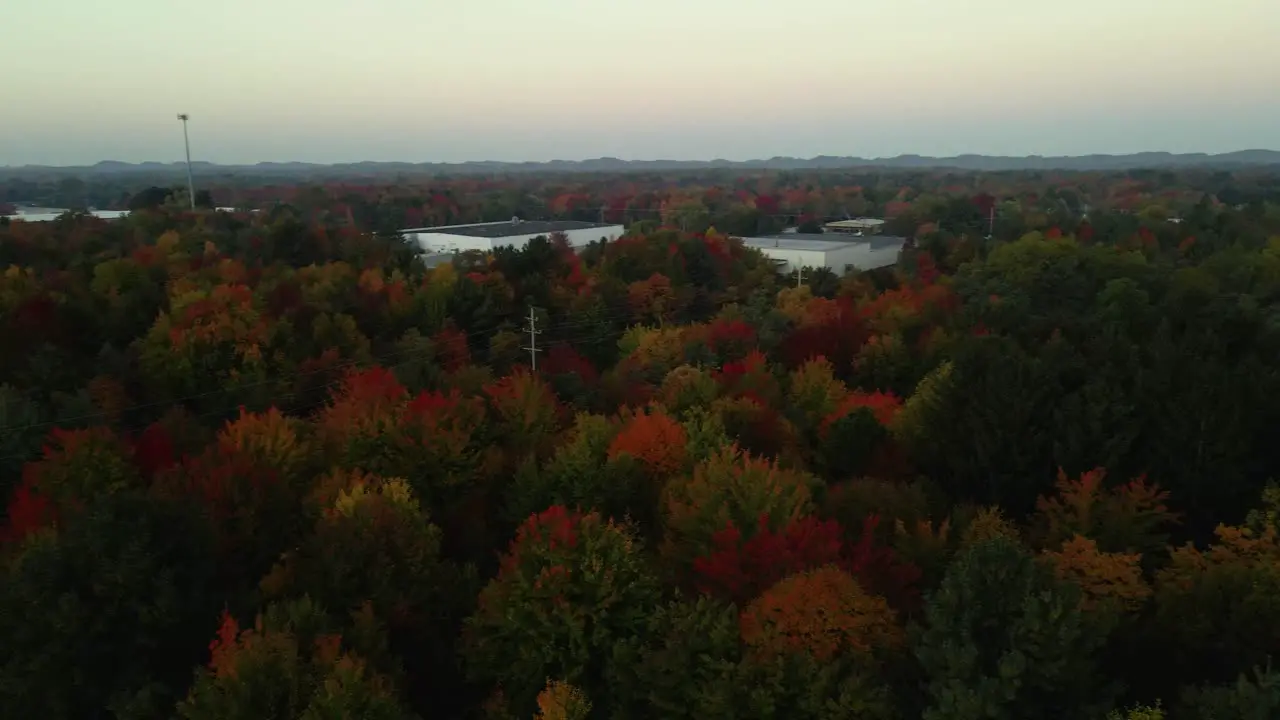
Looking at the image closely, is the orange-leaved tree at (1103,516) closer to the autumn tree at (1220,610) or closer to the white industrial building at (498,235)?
the autumn tree at (1220,610)

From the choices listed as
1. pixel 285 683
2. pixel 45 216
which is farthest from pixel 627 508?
pixel 45 216

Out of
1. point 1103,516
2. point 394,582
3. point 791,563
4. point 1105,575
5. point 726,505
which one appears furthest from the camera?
point 1103,516

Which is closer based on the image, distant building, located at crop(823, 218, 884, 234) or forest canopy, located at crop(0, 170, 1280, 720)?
forest canopy, located at crop(0, 170, 1280, 720)

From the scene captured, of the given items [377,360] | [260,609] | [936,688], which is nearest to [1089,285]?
[377,360]

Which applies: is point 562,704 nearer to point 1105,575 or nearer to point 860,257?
point 1105,575

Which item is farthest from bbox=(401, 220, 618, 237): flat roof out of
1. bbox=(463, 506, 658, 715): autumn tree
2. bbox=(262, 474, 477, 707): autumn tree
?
bbox=(463, 506, 658, 715): autumn tree

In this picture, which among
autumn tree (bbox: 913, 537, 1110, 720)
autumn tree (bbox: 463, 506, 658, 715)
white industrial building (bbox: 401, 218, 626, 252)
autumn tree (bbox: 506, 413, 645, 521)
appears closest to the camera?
autumn tree (bbox: 913, 537, 1110, 720)

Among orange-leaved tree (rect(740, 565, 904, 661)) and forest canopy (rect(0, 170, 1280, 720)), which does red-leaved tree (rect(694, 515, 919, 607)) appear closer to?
forest canopy (rect(0, 170, 1280, 720))
